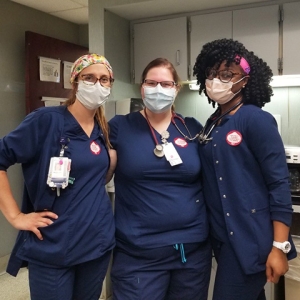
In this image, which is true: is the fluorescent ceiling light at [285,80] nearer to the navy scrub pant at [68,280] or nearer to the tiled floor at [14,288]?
the navy scrub pant at [68,280]

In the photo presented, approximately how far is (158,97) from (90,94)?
11.5 inches

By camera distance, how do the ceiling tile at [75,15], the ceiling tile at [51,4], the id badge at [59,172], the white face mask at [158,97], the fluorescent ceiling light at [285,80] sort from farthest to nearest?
the ceiling tile at [75,15]
the ceiling tile at [51,4]
the fluorescent ceiling light at [285,80]
the white face mask at [158,97]
the id badge at [59,172]

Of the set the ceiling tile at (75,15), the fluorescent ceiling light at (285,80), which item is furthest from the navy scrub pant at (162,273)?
the ceiling tile at (75,15)

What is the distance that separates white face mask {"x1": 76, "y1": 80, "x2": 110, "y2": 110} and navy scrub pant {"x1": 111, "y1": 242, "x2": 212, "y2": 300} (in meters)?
0.63

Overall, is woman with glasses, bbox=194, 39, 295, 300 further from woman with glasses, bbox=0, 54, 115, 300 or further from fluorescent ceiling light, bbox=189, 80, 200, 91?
fluorescent ceiling light, bbox=189, 80, 200, 91

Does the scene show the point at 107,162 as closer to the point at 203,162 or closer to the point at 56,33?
the point at 203,162

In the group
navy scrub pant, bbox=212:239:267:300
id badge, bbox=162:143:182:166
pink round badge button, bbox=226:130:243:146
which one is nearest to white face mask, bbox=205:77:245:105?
pink round badge button, bbox=226:130:243:146

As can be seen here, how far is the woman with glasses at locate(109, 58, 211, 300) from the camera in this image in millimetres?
1533

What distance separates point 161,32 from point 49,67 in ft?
3.97

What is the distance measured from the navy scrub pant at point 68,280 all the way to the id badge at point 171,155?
45 centimetres

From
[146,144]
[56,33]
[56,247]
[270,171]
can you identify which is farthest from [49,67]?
[270,171]

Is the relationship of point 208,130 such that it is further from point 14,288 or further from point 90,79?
point 14,288

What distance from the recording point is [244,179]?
1.41m

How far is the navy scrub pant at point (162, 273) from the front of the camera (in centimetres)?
153
